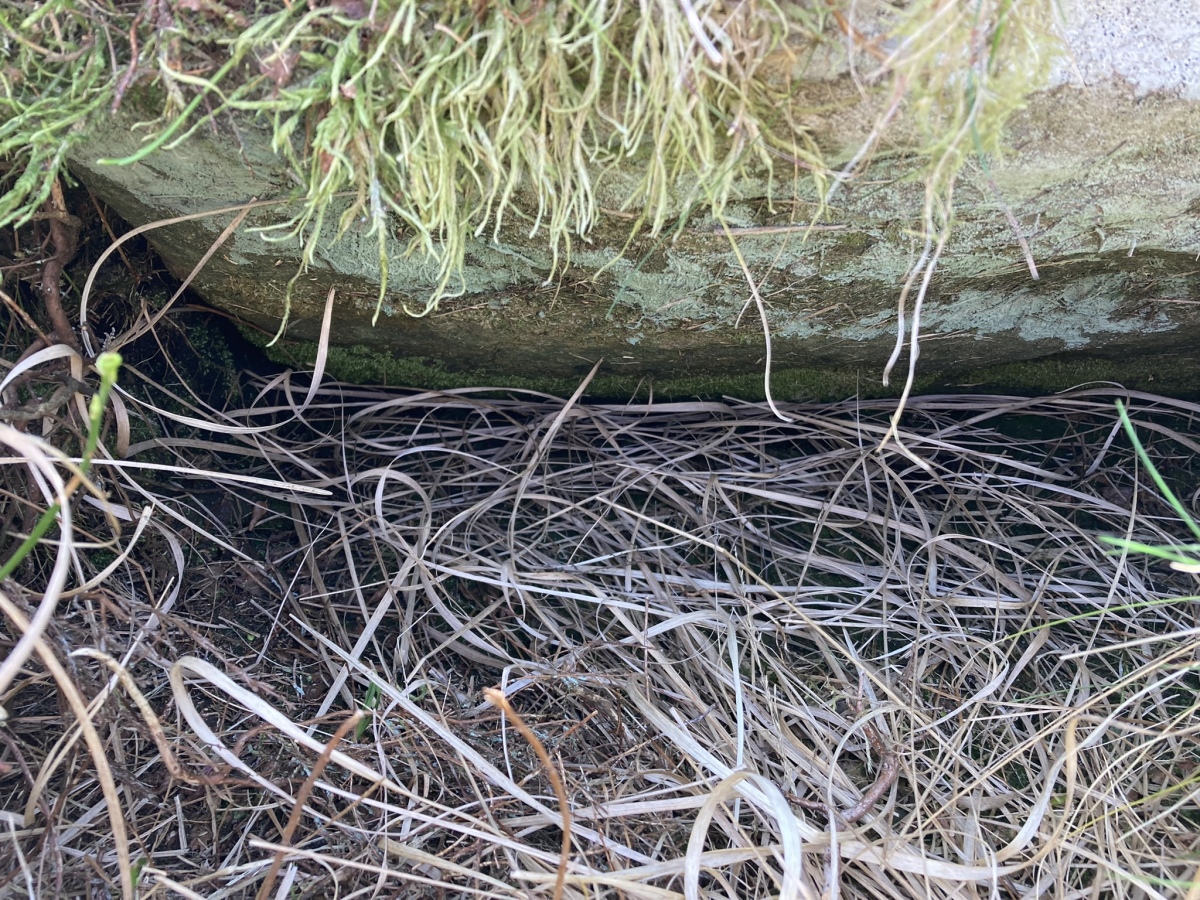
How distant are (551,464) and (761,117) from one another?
626mm

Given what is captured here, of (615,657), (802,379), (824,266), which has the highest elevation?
(824,266)

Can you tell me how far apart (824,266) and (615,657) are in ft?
1.71

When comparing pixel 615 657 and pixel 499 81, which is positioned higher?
pixel 499 81

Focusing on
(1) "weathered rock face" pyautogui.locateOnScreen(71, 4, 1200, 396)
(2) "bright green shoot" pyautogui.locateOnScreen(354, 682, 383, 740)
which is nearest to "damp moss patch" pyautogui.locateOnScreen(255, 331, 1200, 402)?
(1) "weathered rock face" pyautogui.locateOnScreen(71, 4, 1200, 396)

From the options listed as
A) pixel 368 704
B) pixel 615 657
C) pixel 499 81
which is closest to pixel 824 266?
pixel 499 81

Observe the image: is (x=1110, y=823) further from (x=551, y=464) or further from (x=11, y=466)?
(x=11, y=466)

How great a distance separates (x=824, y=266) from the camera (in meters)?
0.82

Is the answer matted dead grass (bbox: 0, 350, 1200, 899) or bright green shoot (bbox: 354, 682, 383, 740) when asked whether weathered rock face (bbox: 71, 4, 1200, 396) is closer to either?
matted dead grass (bbox: 0, 350, 1200, 899)

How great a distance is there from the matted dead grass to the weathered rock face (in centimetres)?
11

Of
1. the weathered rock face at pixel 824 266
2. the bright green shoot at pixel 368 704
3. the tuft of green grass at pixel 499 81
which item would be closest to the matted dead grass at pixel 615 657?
the bright green shoot at pixel 368 704

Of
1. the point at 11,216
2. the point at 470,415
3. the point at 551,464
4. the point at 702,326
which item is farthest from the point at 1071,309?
the point at 11,216

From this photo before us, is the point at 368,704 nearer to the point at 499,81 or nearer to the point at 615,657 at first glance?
the point at 615,657

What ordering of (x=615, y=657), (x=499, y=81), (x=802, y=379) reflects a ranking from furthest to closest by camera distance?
(x=802, y=379)
(x=615, y=657)
(x=499, y=81)

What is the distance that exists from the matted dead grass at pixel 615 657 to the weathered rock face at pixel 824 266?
11cm
